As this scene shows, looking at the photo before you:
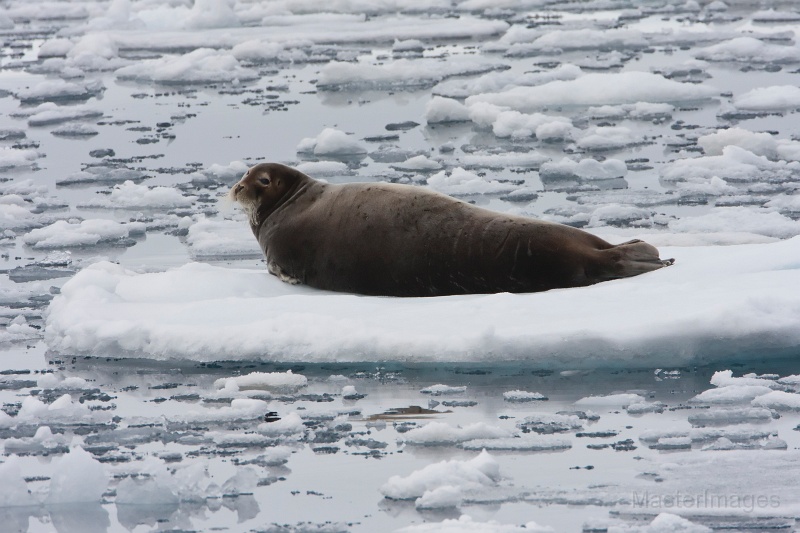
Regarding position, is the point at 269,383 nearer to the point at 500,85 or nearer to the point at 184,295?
the point at 184,295

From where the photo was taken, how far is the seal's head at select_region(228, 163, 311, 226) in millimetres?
7055

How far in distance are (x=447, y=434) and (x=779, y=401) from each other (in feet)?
3.85

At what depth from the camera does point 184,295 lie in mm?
6133

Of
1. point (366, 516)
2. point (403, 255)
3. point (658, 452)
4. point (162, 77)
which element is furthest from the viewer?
point (162, 77)

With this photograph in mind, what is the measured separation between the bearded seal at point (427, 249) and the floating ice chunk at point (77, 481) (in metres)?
2.31

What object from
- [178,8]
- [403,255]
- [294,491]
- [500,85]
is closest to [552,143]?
[500,85]

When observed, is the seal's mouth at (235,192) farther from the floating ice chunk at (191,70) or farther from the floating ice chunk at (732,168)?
the floating ice chunk at (191,70)

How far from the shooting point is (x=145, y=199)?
8.83 meters

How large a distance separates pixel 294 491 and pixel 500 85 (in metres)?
8.90

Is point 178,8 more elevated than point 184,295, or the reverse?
point 178,8

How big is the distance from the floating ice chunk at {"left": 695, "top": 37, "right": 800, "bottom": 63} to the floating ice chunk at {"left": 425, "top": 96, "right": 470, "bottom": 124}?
3.67m

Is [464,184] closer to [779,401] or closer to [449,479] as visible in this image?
[779,401]

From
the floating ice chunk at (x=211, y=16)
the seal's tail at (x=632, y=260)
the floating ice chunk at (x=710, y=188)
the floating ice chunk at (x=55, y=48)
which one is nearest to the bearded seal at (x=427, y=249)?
the seal's tail at (x=632, y=260)

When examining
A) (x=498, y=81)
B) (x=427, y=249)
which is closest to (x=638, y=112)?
(x=498, y=81)
